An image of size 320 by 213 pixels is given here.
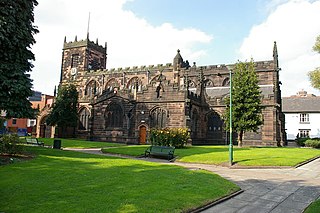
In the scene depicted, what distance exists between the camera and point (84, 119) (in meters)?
45.4

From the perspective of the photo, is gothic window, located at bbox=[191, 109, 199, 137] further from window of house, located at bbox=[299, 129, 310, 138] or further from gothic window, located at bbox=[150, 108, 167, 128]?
window of house, located at bbox=[299, 129, 310, 138]

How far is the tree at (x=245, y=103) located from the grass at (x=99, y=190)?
66.7 feet

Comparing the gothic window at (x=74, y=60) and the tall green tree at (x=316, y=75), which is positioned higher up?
the gothic window at (x=74, y=60)

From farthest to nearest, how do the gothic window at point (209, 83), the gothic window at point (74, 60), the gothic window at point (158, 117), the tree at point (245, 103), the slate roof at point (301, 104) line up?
the gothic window at point (74, 60), the slate roof at point (301, 104), the gothic window at point (209, 83), the gothic window at point (158, 117), the tree at point (245, 103)

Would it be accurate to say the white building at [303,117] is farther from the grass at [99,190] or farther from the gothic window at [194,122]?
the grass at [99,190]

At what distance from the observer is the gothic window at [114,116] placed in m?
38.0

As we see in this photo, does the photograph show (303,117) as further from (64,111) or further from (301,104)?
(64,111)

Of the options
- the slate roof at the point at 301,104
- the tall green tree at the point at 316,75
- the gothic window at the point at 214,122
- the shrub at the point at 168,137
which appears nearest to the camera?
the shrub at the point at 168,137

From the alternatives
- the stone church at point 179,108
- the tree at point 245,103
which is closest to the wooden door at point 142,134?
the stone church at point 179,108

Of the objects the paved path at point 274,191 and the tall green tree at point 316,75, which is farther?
the tall green tree at point 316,75

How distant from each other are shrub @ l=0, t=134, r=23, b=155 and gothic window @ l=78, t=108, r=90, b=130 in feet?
96.9

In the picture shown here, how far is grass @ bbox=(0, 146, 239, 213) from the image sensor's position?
7023 mm

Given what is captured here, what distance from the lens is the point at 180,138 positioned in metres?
27.2

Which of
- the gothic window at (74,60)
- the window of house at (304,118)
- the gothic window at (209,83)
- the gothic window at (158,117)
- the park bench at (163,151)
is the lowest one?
the park bench at (163,151)
